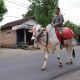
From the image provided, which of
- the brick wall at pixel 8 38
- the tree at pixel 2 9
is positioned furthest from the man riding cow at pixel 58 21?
the brick wall at pixel 8 38

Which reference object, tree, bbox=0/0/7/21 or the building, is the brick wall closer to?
the building

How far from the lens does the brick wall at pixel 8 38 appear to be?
4210 centimetres

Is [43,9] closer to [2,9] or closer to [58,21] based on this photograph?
[2,9]

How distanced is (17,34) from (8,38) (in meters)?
2.53

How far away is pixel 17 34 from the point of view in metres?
41.8

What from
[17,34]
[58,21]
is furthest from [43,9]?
[58,21]

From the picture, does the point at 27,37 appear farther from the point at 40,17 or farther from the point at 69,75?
the point at 69,75

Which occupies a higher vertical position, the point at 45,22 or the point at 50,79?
the point at 45,22

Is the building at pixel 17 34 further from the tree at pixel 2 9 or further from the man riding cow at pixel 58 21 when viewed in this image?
the man riding cow at pixel 58 21

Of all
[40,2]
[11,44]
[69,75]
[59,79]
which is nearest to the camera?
[59,79]

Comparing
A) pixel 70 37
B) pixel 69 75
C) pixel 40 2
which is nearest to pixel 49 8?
pixel 40 2

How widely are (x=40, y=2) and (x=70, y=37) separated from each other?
107ft

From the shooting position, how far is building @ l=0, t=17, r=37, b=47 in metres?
40.5

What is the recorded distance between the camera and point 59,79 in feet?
30.6
